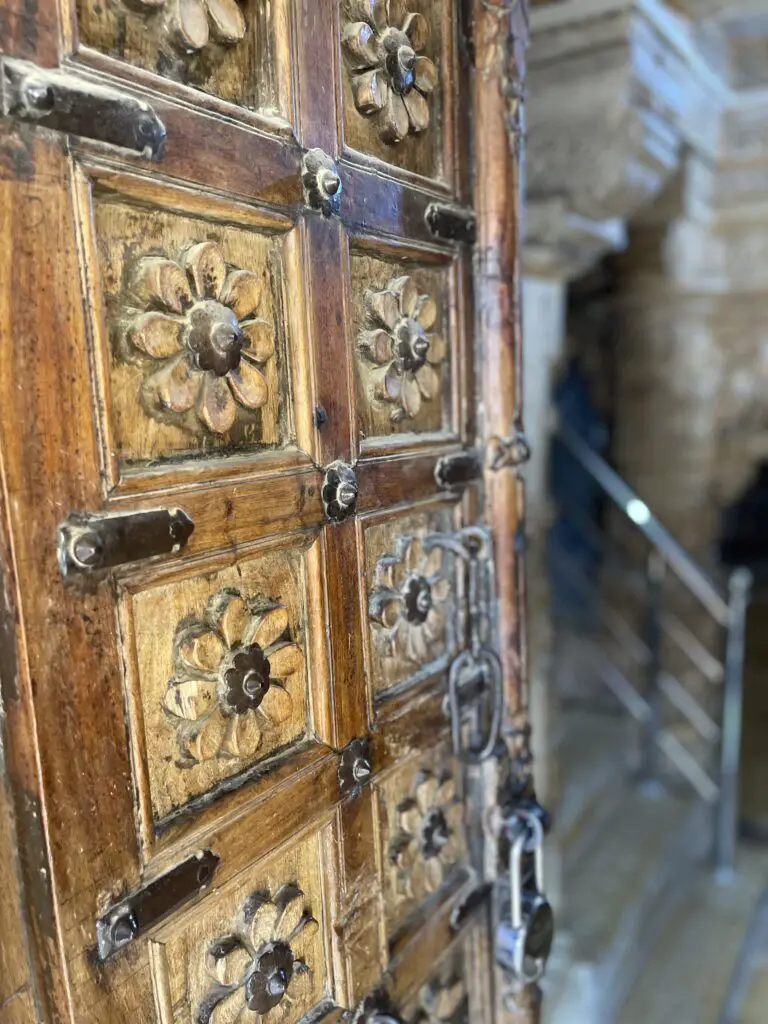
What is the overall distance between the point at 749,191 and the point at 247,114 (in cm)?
210

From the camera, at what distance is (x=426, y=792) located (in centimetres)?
85

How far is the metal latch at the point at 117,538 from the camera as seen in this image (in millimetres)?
479

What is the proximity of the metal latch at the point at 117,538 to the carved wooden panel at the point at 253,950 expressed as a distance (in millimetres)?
278

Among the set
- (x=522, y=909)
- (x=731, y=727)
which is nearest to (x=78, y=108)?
(x=522, y=909)

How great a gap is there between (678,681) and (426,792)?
1.95 metres

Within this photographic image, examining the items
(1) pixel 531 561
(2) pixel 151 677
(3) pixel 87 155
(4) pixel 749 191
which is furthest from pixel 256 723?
(4) pixel 749 191

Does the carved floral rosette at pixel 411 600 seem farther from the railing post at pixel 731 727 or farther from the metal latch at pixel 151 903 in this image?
the railing post at pixel 731 727

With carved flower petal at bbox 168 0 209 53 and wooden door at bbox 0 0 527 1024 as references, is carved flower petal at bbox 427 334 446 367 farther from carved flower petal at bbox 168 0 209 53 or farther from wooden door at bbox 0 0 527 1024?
carved flower petal at bbox 168 0 209 53

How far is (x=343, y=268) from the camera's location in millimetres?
668

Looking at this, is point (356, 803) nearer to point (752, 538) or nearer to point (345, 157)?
point (345, 157)

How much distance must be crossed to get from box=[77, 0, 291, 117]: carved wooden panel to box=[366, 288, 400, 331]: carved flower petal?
175 mm

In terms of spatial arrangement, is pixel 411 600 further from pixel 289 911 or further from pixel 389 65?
pixel 389 65

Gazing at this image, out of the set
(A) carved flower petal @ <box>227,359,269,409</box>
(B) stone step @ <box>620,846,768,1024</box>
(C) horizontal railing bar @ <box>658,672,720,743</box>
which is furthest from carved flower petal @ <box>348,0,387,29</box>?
(C) horizontal railing bar @ <box>658,672,720,743</box>

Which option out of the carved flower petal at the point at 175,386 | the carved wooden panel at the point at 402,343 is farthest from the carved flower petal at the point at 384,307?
the carved flower petal at the point at 175,386
